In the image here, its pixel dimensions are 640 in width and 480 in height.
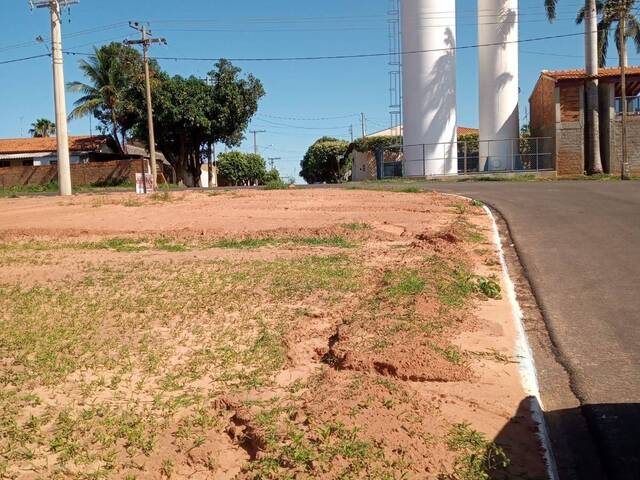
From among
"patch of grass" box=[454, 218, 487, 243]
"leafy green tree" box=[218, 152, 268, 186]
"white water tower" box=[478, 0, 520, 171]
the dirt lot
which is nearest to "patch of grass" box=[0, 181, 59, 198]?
"leafy green tree" box=[218, 152, 268, 186]

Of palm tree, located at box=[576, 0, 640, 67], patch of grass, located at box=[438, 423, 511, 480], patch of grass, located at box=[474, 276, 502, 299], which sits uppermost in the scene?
palm tree, located at box=[576, 0, 640, 67]

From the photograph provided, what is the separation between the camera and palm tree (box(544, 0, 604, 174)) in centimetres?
3600

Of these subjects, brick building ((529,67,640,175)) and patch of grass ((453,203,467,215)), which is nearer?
patch of grass ((453,203,467,215))

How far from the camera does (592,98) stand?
3703 cm

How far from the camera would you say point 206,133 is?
4553 centimetres

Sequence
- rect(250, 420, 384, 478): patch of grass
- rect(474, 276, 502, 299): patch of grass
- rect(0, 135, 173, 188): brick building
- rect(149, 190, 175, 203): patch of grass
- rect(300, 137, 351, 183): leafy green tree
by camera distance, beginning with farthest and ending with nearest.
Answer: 1. rect(300, 137, 351, 183): leafy green tree
2. rect(0, 135, 173, 188): brick building
3. rect(149, 190, 175, 203): patch of grass
4. rect(474, 276, 502, 299): patch of grass
5. rect(250, 420, 384, 478): patch of grass

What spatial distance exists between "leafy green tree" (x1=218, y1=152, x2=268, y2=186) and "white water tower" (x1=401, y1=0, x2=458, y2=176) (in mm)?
29047

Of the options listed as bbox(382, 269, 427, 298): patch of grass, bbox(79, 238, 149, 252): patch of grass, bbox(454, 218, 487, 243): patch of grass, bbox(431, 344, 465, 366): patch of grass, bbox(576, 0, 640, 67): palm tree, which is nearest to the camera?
bbox(431, 344, 465, 366): patch of grass

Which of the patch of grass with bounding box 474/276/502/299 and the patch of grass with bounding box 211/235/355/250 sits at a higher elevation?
the patch of grass with bounding box 211/235/355/250

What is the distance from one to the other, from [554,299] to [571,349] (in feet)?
5.98

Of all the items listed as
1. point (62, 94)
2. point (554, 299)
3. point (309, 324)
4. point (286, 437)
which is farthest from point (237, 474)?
point (62, 94)

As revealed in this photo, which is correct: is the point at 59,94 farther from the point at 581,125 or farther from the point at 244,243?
the point at 581,125

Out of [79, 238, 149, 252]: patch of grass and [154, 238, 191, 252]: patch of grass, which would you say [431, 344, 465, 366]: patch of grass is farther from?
[79, 238, 149, 252]: patch of grass

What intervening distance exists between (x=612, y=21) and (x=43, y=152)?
131 ft
